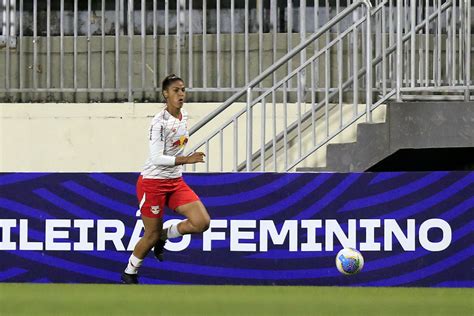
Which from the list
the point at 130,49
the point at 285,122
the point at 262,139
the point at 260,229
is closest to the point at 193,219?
the point at 260,229

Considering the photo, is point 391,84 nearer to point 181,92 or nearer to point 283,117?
point 283,117

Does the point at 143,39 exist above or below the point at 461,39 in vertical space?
above

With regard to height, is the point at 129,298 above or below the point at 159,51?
below

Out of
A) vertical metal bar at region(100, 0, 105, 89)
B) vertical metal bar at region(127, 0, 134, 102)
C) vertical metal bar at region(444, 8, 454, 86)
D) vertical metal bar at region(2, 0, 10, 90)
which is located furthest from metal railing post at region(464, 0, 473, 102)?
vertical metal bar at region(2, 0, 10, 90)

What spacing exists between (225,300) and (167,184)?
1.42 meters

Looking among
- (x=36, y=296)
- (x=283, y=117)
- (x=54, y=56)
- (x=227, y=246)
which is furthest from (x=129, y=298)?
(x=54, y=56)

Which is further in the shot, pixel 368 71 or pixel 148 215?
pixel 368 71

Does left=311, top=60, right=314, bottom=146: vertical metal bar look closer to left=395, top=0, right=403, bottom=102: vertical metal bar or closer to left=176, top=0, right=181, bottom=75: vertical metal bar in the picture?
left=395, top=0, right=403, bottom=102: vertical metal bar

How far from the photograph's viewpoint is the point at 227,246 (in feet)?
44.1

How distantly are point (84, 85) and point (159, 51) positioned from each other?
926 millimetres

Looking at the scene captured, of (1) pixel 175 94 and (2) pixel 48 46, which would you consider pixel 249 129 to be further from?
(2) pixel 48 46

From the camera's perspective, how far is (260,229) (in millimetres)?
13430

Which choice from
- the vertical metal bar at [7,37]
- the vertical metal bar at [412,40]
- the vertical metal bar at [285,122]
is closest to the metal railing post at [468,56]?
the vertical metal bar at [412,40]

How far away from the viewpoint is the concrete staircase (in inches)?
569
